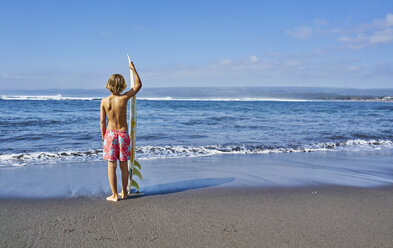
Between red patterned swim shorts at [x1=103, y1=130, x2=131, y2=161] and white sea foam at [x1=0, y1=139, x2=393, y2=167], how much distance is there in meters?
3.11

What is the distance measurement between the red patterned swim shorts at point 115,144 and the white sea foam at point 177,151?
3.11 meters

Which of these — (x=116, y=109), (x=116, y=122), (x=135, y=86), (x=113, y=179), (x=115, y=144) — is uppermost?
(x=135, y=86)

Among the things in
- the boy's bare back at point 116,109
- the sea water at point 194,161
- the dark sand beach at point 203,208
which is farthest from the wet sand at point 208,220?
the boy's bare back at point 116,109

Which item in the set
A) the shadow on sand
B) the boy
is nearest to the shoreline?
the shadow on sand

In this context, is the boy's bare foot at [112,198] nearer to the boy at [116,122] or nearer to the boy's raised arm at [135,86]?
the boy at [116,122]

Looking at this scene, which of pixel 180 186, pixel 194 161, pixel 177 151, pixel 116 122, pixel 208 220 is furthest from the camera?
pixel 177 151

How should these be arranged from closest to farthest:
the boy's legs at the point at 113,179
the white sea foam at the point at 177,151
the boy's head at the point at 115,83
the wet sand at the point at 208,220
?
1. the wet sand at the point at 208,220
2. the boy's head at the point at 115,83
3. the boy's legs at the point at 113,179
4. the white sea foam at the point at 177,151

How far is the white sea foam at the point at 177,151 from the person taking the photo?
6902 mm

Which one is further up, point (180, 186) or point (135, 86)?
point (135, 86)

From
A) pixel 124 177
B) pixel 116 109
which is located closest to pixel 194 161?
pixel 124 177

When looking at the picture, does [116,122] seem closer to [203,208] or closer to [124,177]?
[124,177]

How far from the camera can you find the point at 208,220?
3438mm

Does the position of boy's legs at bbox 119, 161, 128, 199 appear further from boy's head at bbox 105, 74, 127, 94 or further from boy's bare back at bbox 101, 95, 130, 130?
boy's head at bbox 105, 74, 127, 94

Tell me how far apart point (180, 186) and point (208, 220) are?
1521 millimetres
